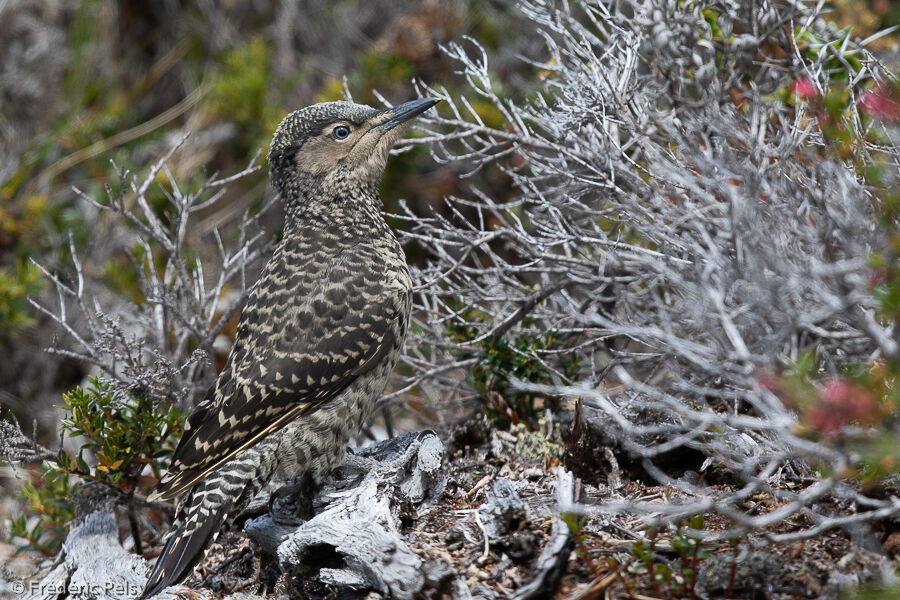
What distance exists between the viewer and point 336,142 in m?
4.79

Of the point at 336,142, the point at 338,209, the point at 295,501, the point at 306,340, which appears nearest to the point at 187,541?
the point at 295,501

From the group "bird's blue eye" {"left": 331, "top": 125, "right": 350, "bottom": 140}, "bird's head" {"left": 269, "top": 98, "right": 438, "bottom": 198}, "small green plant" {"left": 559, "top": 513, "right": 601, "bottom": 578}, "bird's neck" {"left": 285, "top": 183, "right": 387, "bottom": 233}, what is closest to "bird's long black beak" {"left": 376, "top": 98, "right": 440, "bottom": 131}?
"bird's head" {"left": 269, "top": 98, "right": 438, "bottom": 198}

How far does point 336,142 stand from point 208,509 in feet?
6.73

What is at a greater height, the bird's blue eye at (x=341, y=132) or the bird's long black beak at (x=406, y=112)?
the bird's long black beak at (x=406, y=112)

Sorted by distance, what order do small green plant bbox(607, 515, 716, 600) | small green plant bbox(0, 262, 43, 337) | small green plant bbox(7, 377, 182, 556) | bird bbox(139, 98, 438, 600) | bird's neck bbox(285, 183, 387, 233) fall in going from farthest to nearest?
small green plant bbox(0, 262, 43, 337) → bird's neck bbox(285, 183, 387, 233) → small green plant bbox(7, 377, 182, 556) → bird bbox(139, 98, 438, 600) → small green plant bbox(607, 515, 716, 600)

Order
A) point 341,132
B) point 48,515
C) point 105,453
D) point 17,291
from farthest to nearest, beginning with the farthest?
point 17,291, point 341,132, point 48,515, point 105,453

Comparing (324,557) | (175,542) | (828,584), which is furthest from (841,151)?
(175,542)

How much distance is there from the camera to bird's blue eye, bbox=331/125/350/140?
4773mm

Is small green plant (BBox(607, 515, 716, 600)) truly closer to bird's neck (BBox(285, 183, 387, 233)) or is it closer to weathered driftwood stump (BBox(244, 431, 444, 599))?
weathered driftwood stump (BBox(244, 431, 444, 599))

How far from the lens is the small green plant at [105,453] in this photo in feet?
13.2

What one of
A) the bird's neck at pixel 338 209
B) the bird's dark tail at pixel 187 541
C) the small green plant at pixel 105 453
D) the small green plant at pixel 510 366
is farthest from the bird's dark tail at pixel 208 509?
the bird's neck at pixel 338 209

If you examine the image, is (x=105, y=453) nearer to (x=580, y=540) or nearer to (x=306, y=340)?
(x=306, y=340)

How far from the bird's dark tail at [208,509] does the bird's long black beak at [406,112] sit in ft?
5.74

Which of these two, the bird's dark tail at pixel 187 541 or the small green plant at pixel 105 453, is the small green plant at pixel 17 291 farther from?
the bird's dark tail at pixel 187 541
